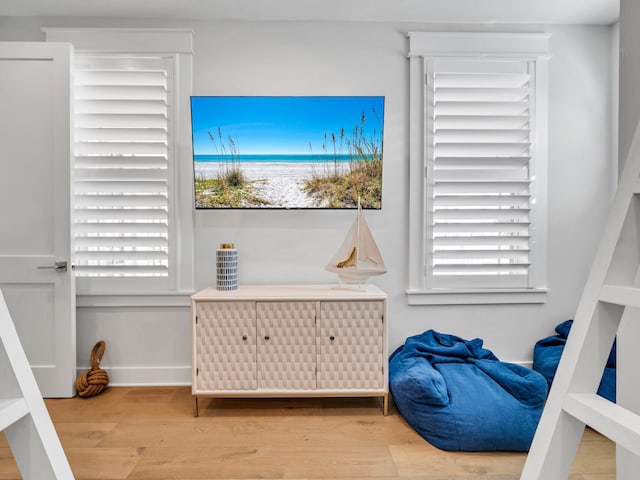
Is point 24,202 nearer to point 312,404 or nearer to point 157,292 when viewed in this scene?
point 157,292

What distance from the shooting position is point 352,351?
8.12 feet

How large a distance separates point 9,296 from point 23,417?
241 cm

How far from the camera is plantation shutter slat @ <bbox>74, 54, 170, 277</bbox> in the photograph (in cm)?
290

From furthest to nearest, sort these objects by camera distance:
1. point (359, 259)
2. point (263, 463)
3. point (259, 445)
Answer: point (359, 259) → point (259, 445) → point (263, 463)

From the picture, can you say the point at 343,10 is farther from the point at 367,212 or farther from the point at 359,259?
the point at 359,259

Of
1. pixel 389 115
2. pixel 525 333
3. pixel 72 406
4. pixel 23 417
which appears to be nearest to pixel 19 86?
pixel 72 406

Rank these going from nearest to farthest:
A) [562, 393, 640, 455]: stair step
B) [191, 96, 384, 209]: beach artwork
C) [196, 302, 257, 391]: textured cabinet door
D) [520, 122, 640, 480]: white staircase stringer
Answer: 1. [562, 393, 640, 455]: stair step
2. [520, 122, 640, 480]: white staircase stringer
3. [196, 302, 257, 391]: textured cabinet door
4. [191, 96, 384, 209]: beach artwork

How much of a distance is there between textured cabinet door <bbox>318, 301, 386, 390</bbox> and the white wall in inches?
21.3

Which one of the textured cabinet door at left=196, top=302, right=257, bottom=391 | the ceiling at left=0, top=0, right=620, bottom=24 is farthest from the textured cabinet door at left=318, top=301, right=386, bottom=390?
the ceiling at left=0, top=0, right=620, bottom=24

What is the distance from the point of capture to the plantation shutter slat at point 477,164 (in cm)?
294

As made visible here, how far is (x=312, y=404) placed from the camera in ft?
8.62

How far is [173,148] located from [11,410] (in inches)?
95.4

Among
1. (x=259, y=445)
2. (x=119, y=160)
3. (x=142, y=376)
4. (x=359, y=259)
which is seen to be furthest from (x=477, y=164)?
(x=142, y=376)

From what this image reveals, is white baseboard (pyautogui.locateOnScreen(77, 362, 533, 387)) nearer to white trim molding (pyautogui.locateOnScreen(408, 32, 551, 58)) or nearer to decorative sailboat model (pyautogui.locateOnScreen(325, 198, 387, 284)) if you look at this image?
decorative sailboat model (pyautogui.locateOnScreen(325, 198, 387, 284))
